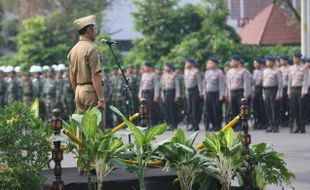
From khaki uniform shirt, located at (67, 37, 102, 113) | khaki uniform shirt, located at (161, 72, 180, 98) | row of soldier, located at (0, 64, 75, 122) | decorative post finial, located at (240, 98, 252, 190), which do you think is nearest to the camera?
decorative post finial, located at (240, 98, 252, 190)

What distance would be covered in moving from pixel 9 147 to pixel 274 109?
13.5 metres

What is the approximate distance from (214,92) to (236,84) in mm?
669

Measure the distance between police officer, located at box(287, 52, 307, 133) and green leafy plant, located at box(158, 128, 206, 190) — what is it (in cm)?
1126

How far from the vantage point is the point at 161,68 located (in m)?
27.2

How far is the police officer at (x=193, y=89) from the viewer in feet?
73.5

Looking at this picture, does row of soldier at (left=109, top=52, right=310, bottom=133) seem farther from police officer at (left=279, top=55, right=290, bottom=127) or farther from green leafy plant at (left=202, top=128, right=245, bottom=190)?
green leafy plant at (left=202, top=128, right=245, bottom=190)

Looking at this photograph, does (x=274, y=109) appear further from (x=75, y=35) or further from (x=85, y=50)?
(x=75, y=35)

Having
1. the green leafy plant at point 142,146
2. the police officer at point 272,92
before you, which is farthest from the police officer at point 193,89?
the green leafy plant at point 142,146

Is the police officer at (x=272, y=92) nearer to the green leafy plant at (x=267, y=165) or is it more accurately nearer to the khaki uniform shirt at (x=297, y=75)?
the khaki uniform shirt at (x=297, y=75)

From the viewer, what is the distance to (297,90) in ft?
67.7

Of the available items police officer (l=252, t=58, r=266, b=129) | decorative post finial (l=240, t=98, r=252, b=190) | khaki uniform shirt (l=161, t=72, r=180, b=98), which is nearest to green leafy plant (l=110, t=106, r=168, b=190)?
decorative post finial (l=240, t=98, r=252, b=190)

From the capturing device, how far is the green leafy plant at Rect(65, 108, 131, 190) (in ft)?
30.2

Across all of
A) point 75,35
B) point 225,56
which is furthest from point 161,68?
point 75,35

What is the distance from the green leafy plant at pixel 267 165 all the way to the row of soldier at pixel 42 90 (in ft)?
56.7
